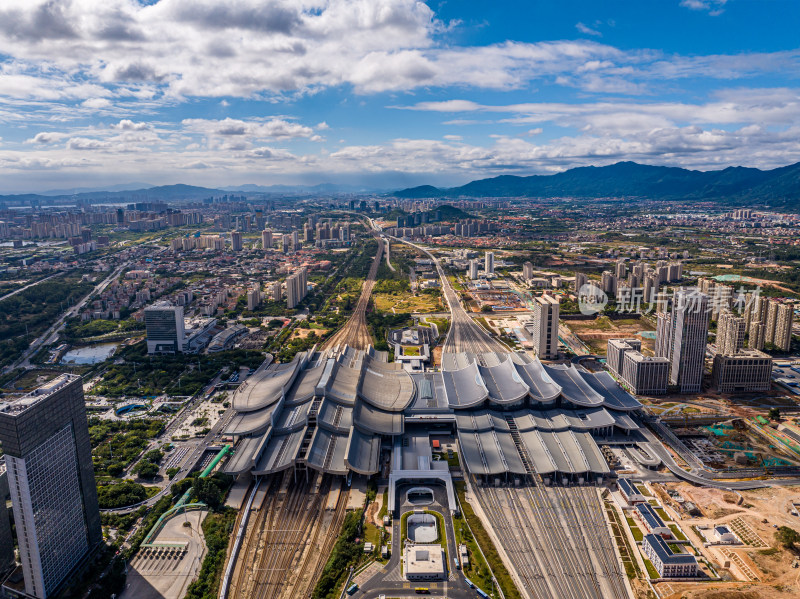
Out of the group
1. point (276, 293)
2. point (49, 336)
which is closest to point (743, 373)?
point (276, 293)

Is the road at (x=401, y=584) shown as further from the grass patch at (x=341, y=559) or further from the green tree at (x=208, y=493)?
the green tree at (x=208, y=493)

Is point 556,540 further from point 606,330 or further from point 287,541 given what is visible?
point 606,330

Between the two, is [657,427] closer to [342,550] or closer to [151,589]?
[342,550]

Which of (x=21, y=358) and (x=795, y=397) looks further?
(x=21, y=358)

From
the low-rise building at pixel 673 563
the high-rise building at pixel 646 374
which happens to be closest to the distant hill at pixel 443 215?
the high-rise building at pixel 646 374

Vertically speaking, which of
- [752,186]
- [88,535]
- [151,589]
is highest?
[752,186]

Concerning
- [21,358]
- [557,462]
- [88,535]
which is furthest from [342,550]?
[21,358]
